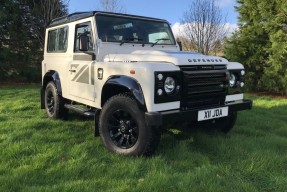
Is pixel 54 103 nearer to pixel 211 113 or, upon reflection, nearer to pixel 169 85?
pixel 169 85

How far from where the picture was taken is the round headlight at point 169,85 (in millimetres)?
4270

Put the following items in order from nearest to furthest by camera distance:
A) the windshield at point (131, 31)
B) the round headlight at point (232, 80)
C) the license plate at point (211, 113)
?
the license plate at point (211, 113) < the round headlight at point (232, 80) < the windshield at point (131, 31)

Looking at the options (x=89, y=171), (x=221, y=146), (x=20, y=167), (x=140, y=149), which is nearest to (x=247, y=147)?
(x=221, y=146)

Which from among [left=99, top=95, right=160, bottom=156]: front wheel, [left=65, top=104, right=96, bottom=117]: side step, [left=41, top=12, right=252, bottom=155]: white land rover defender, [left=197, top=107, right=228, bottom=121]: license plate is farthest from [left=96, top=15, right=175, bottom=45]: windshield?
[left=197, top=107, right=228, bottom=121]: license plate

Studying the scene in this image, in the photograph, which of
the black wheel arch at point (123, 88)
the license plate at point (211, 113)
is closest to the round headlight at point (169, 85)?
the black wheel arch at point (123, 88)

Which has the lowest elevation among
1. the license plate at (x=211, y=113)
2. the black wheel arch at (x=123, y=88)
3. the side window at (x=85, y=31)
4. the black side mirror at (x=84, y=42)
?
the license plate at (x=211, y=113)

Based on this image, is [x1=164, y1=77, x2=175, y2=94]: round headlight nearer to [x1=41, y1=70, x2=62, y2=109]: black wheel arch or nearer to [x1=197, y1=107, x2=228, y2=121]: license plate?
[x1=197, y1=107, x2=228, y2=121]: license plate

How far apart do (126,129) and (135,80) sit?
715mm

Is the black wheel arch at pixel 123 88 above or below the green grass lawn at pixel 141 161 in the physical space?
above

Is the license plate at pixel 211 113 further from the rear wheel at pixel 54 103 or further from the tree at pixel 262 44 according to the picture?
the tree at pixel 262 44

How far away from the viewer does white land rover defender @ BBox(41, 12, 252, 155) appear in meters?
4.30

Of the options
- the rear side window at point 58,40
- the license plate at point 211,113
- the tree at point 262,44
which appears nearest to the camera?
the license plate at point 211,113

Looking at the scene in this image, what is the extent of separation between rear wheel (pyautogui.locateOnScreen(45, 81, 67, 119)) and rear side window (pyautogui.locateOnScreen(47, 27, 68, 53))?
73 centimetres

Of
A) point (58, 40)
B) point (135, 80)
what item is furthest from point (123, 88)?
point (58, 40)
